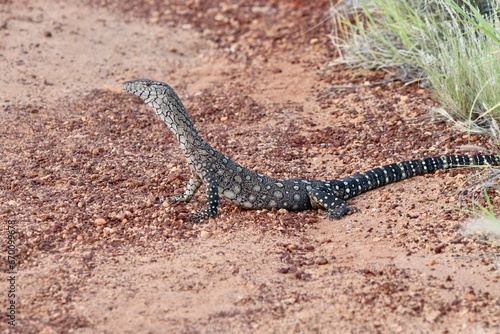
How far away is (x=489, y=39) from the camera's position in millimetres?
8508

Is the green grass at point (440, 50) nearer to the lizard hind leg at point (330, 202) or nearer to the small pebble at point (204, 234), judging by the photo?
the lizard hind leg at point (330, 202)

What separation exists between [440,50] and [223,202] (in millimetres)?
3702

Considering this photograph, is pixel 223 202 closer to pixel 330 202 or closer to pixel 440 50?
pixel 330 202

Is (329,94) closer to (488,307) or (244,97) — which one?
(244,97)

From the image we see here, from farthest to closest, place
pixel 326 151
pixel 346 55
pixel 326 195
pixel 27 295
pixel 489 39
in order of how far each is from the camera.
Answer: pixel 346 55
pixel 326 151
pixel 489 39
pixel 326 195
pixel 27 295

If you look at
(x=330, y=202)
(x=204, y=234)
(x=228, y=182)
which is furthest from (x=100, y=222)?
(x=330, y=202)

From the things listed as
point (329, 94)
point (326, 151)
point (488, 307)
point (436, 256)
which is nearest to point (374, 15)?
point (329, 94)

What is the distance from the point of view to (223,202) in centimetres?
817

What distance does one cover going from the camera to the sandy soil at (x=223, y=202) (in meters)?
5.87

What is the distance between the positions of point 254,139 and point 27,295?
4.22 metres

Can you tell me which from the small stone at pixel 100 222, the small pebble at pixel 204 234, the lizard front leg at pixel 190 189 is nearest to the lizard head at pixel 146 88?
the lizard front leg at pixel 190 189

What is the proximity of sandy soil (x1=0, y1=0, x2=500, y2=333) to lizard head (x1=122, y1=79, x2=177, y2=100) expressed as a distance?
3.41 ft

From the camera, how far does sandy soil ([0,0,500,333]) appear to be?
231 inches

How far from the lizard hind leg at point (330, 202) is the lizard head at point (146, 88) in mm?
1686
